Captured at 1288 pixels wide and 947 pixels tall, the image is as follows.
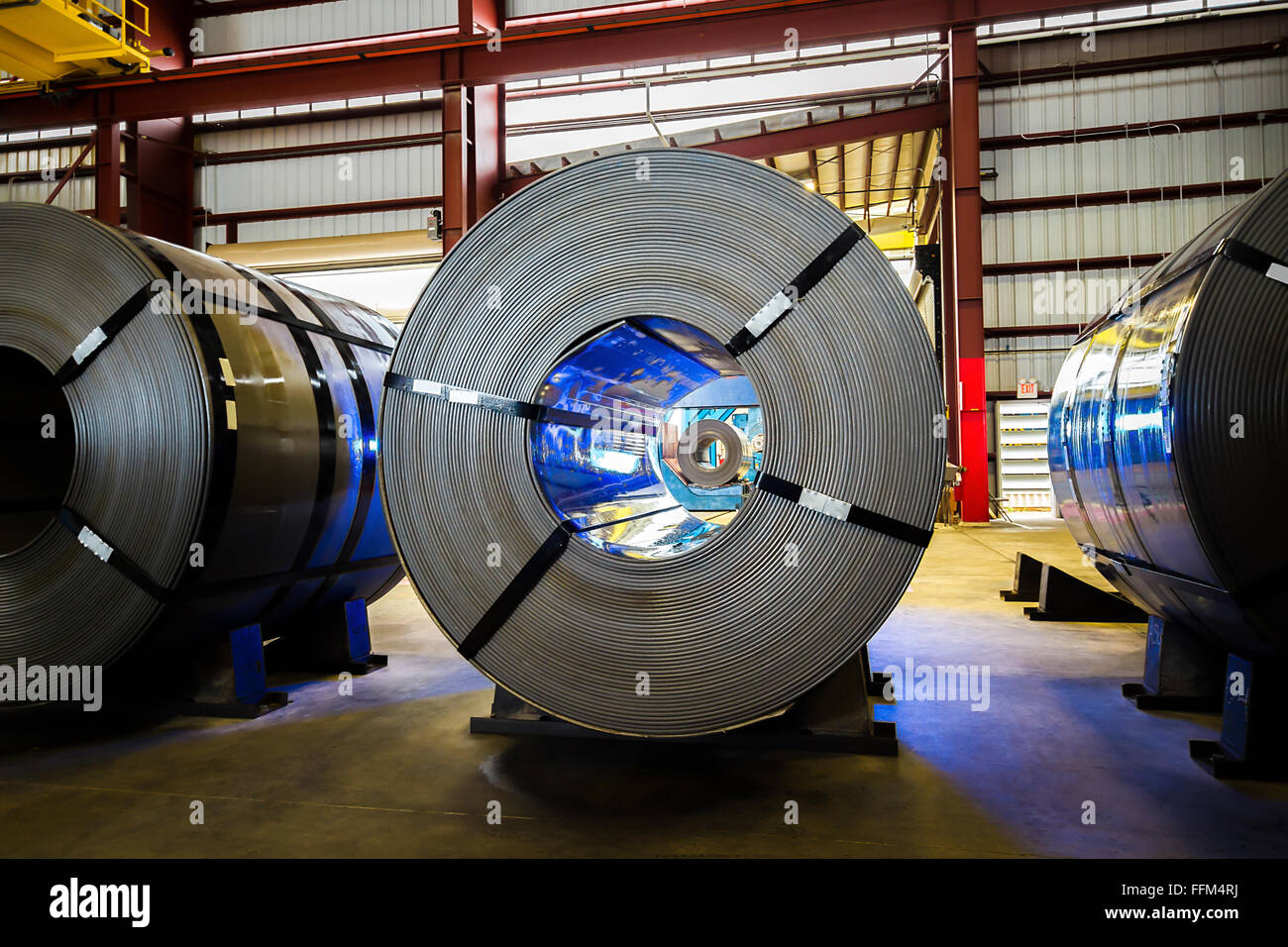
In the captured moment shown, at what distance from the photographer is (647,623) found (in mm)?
2568

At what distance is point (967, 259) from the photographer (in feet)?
39.6

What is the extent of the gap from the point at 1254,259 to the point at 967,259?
1035 cm

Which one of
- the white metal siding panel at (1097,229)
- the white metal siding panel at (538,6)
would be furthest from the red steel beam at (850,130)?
the white metal siding panel at (1097,229)

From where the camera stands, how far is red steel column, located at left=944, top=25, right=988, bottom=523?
11742 mm

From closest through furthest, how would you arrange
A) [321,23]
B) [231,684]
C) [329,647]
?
[231,684] < [329,647] < [321,23]

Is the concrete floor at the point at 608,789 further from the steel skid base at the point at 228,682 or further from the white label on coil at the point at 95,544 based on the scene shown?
the white label on coil at the point at 95,544

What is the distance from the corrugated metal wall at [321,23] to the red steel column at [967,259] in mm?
7783

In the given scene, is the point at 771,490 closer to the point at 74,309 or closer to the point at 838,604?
the point at 838,604

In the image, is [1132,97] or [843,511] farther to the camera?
[1132,97]

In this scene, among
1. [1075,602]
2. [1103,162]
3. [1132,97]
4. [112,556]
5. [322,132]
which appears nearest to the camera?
[112,556]

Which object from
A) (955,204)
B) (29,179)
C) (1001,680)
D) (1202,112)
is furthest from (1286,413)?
(29,179)

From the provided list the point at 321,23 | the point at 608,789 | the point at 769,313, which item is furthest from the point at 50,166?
the point at 608,789

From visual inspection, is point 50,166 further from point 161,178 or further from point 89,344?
point 89,344

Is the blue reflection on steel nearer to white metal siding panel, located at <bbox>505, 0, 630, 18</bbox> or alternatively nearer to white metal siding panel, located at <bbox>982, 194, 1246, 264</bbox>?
white metal siding panel, located at <bbox>505, 0, 630, 18</bbox>
